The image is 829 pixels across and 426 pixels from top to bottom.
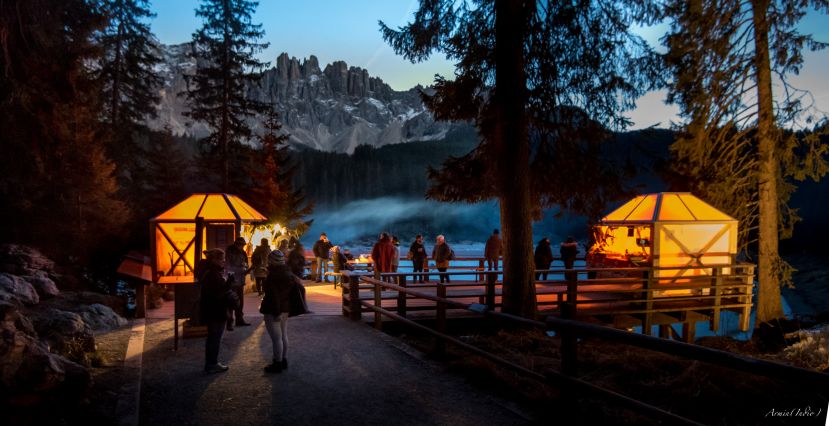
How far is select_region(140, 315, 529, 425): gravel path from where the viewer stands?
460 cm

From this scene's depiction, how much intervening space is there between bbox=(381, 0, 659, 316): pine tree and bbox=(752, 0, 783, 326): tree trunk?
4349 millimetres

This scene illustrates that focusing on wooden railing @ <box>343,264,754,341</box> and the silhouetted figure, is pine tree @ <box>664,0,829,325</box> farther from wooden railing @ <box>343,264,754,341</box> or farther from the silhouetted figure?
the silhouetted figure

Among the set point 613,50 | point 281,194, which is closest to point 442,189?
point 613,50

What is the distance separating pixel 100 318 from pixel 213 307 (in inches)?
182

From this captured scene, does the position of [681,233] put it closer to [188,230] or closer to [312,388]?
[312,388]

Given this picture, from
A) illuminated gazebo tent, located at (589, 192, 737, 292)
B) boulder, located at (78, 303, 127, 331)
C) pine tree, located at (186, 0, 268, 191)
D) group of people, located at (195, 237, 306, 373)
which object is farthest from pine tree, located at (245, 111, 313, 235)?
group of people, located at (195, 237, 306, 373)

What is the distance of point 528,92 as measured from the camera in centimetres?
913

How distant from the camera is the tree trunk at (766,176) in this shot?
1184cm

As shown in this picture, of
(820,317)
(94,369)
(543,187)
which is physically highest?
(543,187)

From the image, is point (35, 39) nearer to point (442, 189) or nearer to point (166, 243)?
point (442, 189)

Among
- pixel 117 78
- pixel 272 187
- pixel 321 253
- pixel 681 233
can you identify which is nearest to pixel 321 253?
pixel 321 253

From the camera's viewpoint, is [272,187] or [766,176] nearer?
[766,176]

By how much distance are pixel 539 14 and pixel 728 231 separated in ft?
33.2

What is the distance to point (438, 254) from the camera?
1558 centimetres
